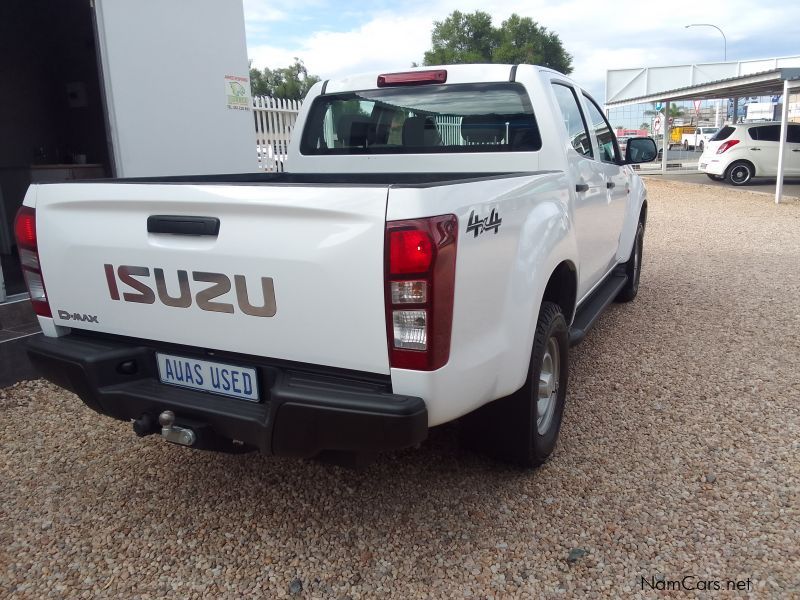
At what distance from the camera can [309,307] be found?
204 centimetres

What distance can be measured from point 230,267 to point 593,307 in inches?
104

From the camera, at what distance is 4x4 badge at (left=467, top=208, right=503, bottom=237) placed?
2070mm

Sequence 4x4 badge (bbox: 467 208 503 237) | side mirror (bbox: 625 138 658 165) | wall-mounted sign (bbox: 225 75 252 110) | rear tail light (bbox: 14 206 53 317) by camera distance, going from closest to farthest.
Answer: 4x4 badge (bbox: 467 208 503 237)
rear tail light (bbox: 14 206 53 317)
side mirror (bbox: 625 138 658 165)
wall-mounted sign (bbox: 225 75 252 110)

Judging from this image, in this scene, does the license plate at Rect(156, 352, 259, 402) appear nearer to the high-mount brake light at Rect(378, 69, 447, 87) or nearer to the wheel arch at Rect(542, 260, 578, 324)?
the wheel arch at Rect(542, 260, 578, 324)

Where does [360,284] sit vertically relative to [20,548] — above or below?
above

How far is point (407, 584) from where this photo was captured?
2.26 m

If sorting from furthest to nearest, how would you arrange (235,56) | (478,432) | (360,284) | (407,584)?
(235,56)
(478,432)
(407,584)
(360,284)

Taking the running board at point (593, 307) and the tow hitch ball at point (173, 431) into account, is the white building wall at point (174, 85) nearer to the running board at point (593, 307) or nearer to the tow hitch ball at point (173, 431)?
the tow hitch ball at point (173, 431)

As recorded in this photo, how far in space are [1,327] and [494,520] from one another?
3.49 meters

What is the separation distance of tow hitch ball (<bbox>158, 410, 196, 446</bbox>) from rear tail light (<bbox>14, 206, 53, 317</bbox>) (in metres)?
0.73

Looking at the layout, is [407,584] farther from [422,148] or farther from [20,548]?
[422,148]

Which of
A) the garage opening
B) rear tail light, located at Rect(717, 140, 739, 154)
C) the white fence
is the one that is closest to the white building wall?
the garage opening

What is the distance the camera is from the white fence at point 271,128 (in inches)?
380

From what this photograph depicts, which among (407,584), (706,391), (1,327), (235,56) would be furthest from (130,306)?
(235,56)
